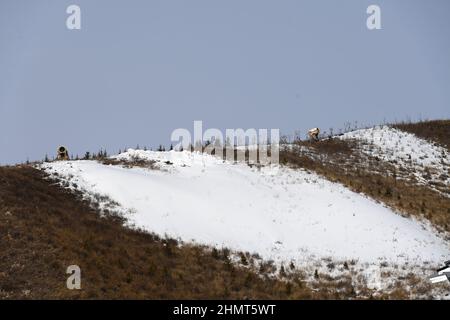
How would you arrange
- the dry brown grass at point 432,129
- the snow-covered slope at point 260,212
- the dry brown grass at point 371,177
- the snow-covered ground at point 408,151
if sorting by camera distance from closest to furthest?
the snow-covered slope at point 260,212
the dry brown grass at point 371,177
the snow-covered ground at point 408,151
the dry brown grass at point 432,129

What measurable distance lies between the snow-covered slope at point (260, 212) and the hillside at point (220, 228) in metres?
0.09

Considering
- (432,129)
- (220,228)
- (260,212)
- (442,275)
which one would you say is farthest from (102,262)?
(432,129)

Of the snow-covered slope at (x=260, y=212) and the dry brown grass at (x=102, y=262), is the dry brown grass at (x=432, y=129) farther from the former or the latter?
the dry brown grass at (x=102, y=262)

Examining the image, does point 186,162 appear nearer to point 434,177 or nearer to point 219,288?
point 219,288

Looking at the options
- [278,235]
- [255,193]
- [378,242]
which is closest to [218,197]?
[255,193]

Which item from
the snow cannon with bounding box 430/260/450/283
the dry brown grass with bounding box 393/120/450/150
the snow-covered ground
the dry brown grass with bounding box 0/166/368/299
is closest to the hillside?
the dry brown grass with bounding box 0/166/368/299

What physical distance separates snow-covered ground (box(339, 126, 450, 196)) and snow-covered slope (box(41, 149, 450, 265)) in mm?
9187

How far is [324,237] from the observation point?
97.3 feet

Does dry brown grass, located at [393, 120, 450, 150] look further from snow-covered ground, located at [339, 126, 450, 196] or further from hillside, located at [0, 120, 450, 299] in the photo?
hillside, located at [0, 120, 450, 299]

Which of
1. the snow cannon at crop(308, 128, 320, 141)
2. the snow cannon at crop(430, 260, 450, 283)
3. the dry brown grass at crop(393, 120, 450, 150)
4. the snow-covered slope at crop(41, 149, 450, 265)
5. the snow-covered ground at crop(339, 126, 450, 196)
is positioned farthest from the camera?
the dry brown grass at crop(393, 120, 450, 150)

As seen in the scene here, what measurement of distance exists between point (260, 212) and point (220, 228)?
303cm

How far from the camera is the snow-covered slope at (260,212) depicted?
93.1ft

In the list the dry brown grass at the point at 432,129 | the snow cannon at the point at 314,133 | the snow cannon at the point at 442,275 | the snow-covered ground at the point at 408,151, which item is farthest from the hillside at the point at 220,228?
the dry brown grass at the point at 432,129

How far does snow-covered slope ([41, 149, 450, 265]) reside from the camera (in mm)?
28391
